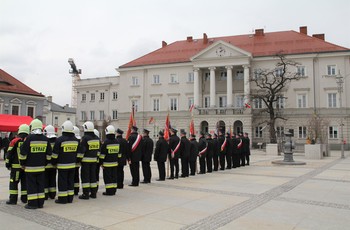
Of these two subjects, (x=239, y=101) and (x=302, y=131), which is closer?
(x=302, y=131)

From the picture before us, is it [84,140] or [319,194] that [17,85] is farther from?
[319,194]

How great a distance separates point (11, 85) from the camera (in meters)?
41.6

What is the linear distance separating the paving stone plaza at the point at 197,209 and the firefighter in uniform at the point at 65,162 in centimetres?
33

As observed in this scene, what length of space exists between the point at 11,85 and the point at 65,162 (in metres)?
38.6

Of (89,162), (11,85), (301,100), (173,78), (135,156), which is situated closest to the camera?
(89,162)

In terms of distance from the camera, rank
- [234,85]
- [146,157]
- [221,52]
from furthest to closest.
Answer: [234,85] → [221,52] → [146,157]

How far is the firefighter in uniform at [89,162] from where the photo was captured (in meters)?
8.45

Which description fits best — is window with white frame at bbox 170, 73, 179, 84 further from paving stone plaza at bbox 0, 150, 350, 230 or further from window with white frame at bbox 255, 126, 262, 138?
paving stone plaza at bbox 0, 150, 350, 230

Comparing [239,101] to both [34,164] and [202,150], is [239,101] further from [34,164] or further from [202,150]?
[34,164]

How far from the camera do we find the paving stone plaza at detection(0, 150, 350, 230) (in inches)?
238

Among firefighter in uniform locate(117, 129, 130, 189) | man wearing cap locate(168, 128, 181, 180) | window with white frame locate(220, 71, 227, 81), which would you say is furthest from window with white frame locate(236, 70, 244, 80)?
firefighter in uniform locate(117, 129, 130, 189)

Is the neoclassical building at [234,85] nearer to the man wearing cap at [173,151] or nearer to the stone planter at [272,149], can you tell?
the stone planter at [272,149]

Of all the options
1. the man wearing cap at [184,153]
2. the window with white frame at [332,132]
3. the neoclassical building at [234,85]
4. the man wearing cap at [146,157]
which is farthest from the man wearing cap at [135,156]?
the window with white frame at [332,132]

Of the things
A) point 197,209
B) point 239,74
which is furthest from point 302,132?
point 197,209
